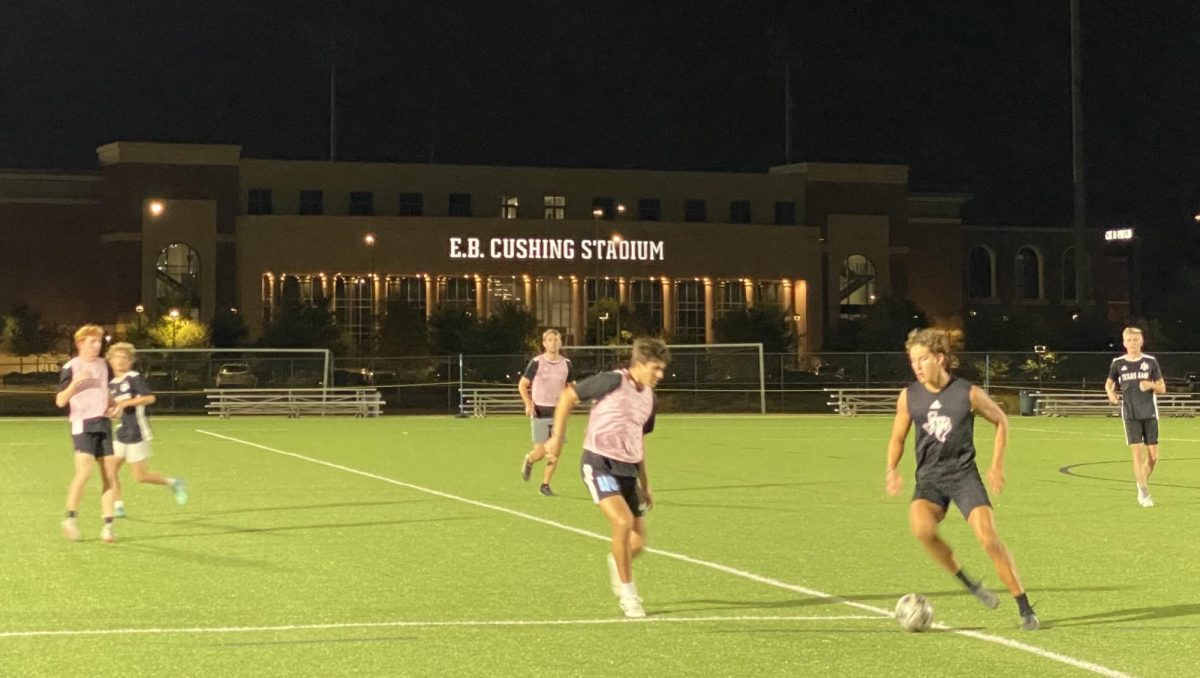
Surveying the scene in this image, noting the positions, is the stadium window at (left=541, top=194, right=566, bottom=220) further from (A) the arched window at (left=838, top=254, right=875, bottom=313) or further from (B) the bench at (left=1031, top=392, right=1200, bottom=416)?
(B) the bench at (left=1031, top=392, right=1200, bottom=416)

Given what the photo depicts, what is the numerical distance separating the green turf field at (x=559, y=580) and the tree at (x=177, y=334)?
59.1 m

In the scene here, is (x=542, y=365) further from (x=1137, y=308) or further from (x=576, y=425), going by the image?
(x=1137, y=308)

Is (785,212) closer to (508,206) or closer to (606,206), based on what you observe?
(606,206)

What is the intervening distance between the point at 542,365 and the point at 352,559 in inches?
296

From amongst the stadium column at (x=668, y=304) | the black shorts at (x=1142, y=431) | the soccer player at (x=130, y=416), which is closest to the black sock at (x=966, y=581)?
the soccer player at (x=130, y=416)

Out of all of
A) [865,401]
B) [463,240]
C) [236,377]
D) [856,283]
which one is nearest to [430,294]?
[463,240]

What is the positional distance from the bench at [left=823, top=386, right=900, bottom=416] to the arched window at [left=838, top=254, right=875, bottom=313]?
55.5 metres

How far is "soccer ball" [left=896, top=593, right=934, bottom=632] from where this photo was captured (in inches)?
372

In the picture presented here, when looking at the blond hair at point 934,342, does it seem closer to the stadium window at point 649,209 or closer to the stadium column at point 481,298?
the stadium column at point 481,298

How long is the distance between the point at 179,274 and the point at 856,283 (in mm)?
45088

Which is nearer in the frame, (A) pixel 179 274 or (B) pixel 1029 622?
(B) pixel 1029 622

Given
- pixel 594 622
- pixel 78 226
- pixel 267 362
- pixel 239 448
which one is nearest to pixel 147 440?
pixel 594 622

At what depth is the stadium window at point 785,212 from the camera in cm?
11019

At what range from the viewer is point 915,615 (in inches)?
372
